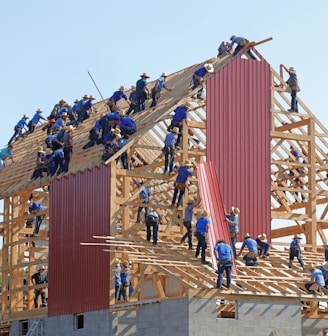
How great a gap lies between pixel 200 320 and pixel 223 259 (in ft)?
5.40

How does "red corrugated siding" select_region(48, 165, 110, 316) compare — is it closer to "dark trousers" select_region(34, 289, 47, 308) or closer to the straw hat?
"dark trousers" select_region(34, 289, 47, 308)

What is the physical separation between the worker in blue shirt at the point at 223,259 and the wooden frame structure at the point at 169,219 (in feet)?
1.24

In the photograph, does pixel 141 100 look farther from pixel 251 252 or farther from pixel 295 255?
pixel 295 255

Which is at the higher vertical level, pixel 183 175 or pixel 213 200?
pixel 183 175

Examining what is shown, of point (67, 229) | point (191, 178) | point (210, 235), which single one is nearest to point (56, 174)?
point (67, 229)

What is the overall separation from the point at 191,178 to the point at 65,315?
5.66 meters

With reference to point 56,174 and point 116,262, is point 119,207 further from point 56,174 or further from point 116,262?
point 56,174

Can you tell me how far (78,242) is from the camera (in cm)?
3362

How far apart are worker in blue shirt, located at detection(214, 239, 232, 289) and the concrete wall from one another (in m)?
0.67

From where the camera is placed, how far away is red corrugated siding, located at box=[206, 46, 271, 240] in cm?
3488

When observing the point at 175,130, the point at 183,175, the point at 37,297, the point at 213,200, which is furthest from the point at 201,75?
the point at 37,297

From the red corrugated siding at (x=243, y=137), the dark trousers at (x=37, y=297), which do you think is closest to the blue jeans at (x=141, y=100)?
the red corrugated siding at (x=243, y=137)

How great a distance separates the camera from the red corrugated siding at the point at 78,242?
32250 mm

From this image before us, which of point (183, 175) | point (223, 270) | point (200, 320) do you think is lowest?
point (200, 320)
